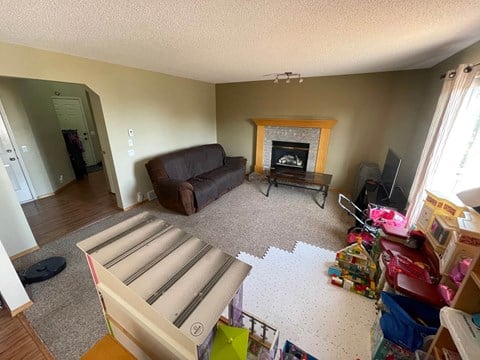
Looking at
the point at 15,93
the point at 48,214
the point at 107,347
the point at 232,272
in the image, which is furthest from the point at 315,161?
the point at 15,93

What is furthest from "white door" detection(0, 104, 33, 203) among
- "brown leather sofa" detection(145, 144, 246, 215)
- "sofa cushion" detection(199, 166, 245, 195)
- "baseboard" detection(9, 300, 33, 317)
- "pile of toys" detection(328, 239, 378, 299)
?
"pile of toys" detection(328, 239, 378, 299)

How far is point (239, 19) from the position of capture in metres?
1.41

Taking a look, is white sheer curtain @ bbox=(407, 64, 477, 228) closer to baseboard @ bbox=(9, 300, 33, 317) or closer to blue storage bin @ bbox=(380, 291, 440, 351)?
blue storage bin @ bbox=(380, 291, 440, 351)

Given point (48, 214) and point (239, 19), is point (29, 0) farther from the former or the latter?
point (48, 214)

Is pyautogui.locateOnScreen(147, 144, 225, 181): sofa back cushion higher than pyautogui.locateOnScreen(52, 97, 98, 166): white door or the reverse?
the reverse

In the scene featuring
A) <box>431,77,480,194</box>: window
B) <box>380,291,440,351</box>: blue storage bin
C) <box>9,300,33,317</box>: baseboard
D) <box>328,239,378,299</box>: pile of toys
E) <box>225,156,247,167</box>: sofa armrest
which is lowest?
<box>9,300,33,317</box>: baseboard

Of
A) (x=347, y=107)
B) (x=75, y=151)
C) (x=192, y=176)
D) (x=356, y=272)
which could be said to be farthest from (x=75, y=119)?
(x=356, y=272)

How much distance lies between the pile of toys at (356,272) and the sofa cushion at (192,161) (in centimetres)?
283

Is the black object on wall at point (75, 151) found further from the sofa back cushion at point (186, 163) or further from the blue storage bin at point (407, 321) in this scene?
the blue storage bin at point (407, 321)

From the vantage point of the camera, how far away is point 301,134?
4297mm

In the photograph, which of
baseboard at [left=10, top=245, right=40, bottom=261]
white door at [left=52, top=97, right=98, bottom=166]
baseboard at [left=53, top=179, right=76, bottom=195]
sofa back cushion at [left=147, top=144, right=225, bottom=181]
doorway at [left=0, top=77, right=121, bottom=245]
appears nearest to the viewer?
baseboard at [left=10, top=245, right=40, bottom=261]

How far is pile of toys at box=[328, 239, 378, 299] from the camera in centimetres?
191

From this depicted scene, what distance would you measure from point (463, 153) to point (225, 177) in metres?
3.23

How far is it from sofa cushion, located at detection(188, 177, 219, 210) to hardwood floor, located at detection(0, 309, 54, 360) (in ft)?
6.93
